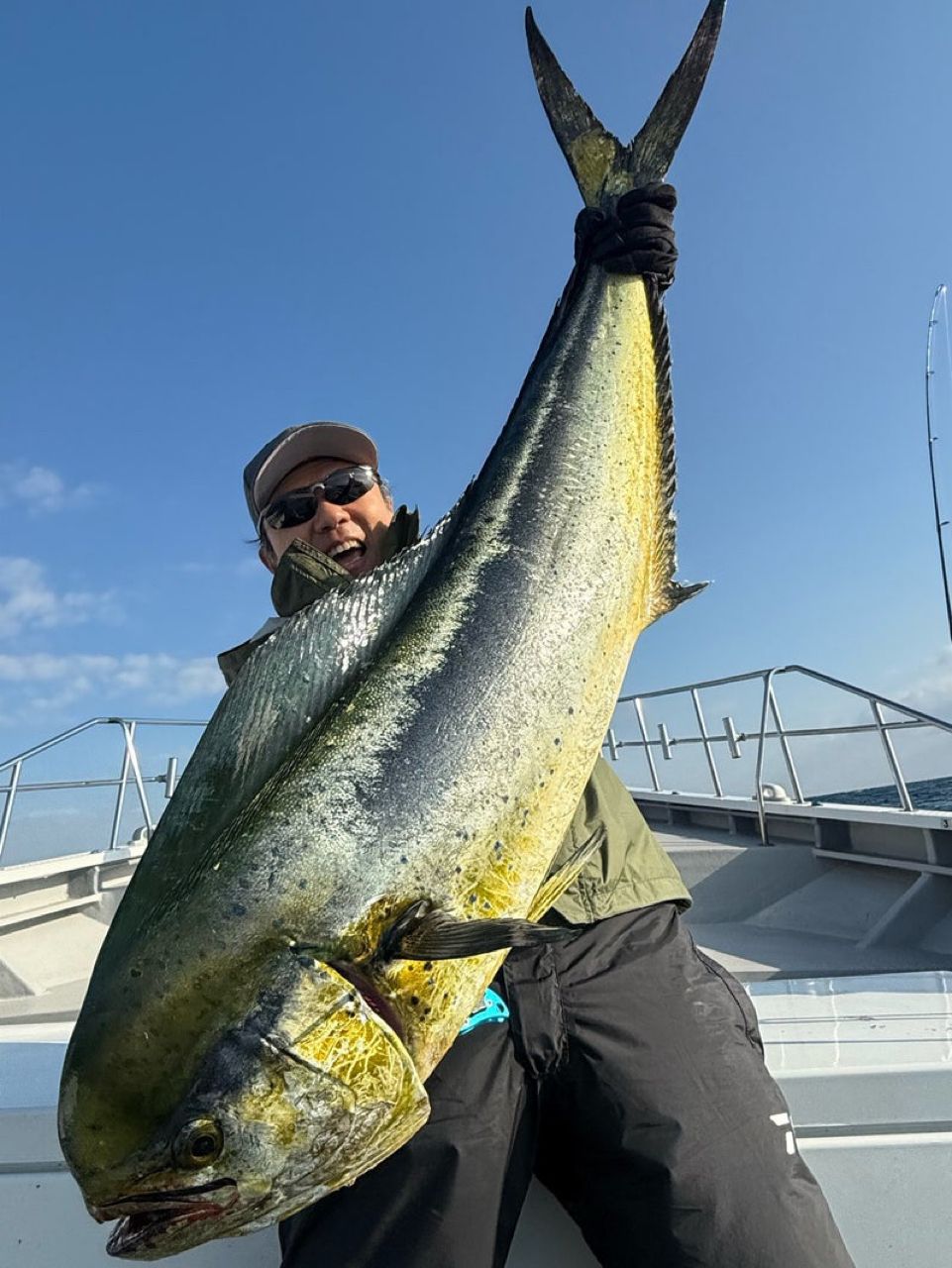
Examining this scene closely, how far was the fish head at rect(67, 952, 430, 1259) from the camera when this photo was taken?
1.16 m

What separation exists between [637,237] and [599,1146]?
7.19ft

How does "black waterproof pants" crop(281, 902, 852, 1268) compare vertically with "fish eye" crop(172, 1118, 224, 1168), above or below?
below

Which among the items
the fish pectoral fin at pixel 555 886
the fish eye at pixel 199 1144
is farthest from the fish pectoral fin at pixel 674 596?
the fish eye at pixel 199 1144

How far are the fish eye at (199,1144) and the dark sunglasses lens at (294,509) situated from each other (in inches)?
65.6

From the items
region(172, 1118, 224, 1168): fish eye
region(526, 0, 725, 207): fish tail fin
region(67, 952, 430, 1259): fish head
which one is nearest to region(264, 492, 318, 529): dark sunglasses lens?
region(526, 0, 725, 207): fish tail fin

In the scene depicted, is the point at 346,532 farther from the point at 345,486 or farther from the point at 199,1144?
the point at 199,1144

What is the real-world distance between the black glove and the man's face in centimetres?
95

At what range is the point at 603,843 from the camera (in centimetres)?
182

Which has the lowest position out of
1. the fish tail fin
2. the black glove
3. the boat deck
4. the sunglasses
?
the boat deck

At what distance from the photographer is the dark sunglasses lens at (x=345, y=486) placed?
246cm

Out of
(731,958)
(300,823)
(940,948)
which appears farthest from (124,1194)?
(940,948)

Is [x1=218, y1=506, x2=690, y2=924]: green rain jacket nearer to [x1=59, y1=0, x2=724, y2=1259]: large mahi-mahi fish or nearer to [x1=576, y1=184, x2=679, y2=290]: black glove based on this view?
[x1=59, y1=0, x2=724, y2=1259]: large mahi-mahi fish

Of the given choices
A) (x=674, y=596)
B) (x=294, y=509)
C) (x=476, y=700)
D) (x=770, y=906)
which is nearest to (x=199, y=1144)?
(x=476, y=700)

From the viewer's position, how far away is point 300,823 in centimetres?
134
